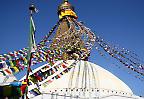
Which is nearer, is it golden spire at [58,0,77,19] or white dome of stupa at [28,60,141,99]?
white dome of stupa at [28,60,141,99]

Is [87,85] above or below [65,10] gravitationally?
below

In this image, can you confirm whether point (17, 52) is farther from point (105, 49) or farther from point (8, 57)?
point (105, 49)

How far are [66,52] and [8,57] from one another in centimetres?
803

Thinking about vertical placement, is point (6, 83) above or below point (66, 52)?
below

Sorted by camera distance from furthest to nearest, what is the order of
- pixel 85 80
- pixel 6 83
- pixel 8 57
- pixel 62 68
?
pixel 85 80
pixel 62 68
pixel 8 57
pixel 6 83

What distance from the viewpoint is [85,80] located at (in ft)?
56.6

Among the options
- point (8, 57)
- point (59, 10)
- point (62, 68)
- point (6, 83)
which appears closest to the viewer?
point (6, 83)

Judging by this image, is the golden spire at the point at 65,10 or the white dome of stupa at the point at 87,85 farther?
the golden spire at the point at 65,10

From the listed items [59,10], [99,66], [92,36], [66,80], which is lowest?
[66,80]

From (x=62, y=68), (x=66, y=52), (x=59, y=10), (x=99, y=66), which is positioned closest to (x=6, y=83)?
(x=62, y=68)

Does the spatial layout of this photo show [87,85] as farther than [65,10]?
No

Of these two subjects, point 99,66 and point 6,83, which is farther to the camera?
point 99,66

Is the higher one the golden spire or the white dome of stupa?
the golden spire

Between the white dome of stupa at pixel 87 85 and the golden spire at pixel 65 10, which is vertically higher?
the golden spire at pixel 65 10
